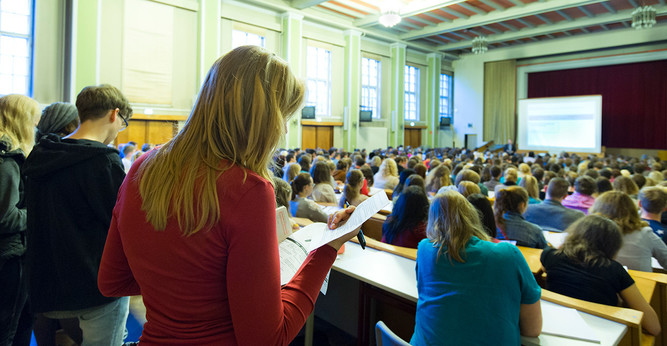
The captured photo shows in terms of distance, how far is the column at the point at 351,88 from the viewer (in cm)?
1455

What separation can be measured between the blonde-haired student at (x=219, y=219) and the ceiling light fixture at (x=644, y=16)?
50.2ft

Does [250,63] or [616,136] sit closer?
[250,63]

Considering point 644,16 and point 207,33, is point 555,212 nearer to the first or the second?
point 207,33

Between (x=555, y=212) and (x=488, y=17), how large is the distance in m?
12.2

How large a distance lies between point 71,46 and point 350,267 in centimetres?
931

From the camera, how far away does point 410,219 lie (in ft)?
9.12

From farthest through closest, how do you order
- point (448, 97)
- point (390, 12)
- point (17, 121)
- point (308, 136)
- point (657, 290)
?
1. point (448, 97)
2. point (308, 136)
3. point (390, 12)
4. point (657, 290)
5. point (17, 121)

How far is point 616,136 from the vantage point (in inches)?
667

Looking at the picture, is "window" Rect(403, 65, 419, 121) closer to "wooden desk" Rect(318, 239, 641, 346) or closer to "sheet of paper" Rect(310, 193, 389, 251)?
"wooden desk" Rect(318, 239, 641, 346)

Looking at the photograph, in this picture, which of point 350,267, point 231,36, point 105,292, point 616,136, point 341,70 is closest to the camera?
point 105,292

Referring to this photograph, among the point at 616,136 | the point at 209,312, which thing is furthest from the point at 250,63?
the point at 616,136

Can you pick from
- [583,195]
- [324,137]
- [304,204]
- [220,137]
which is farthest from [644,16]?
[220,137]

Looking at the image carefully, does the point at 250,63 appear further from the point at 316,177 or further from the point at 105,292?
the point at 316,177

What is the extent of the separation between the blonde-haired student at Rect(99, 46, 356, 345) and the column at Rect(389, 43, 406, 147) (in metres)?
15.9
